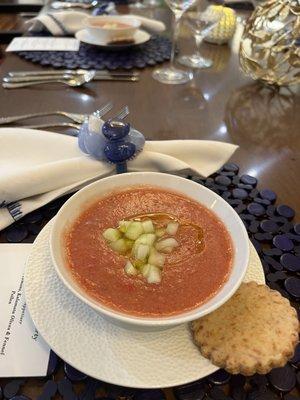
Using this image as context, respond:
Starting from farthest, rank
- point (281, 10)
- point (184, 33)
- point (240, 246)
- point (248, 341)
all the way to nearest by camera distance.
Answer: point (184, 33), point (281, 10), point (240, 246), point (248, 341)

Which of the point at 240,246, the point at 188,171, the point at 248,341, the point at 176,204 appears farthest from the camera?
the point at 188,171

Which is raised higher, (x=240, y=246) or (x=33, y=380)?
(x=240, y=246)

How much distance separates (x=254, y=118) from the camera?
4.47 feet

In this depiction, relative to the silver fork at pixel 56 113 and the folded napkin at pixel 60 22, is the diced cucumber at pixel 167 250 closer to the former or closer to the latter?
the silver fork at pixel 56 113

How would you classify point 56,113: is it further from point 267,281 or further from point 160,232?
point 267,281

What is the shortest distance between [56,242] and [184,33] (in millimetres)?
1685

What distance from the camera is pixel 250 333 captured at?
0.60m

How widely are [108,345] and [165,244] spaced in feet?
0.69

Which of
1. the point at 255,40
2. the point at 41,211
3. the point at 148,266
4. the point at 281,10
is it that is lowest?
the point at 41,211

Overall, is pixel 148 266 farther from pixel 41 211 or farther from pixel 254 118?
pixel 254 118

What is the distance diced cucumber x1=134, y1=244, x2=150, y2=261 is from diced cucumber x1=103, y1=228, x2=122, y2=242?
5cm

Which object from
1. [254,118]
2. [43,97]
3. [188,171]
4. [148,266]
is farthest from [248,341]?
[43,97]

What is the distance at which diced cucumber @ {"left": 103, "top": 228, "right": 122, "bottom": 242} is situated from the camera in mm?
722

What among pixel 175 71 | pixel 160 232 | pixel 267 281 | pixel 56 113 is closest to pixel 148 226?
pixel 160 232
